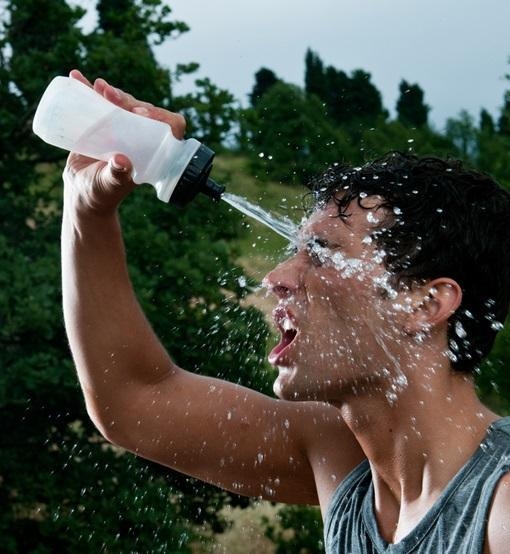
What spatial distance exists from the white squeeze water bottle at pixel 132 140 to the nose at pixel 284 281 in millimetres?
306

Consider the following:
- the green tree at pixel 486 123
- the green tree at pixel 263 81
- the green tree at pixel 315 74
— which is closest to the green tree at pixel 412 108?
the green tree at pixel 486 123

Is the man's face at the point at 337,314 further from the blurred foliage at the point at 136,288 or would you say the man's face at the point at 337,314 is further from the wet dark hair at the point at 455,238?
the blurred foliage at the point at 136,288

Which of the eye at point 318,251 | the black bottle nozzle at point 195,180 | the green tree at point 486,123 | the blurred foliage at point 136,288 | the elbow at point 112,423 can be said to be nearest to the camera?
the black bottle nozzle at point 195,180

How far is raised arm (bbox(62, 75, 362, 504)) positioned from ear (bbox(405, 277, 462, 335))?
1.44ft

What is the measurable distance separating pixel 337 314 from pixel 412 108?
24.1ft

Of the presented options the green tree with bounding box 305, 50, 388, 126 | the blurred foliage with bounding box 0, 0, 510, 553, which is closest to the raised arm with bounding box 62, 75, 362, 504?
the blurred foliage with bounding box 0, 0, 510, 553

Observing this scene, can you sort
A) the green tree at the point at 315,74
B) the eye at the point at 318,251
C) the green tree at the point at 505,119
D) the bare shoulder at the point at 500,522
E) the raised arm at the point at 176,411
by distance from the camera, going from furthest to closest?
the green tree at the point at 315,74
the green tree at the point at 505,119
the raised arm at the point at 176,411
the eye at the point at 318,251
the bare shoulder at the point at 500,522

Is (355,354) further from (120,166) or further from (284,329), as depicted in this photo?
(120,166)

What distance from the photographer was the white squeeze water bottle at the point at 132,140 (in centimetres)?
268

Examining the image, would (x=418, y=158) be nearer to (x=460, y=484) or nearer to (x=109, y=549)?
(x=460, y=484)

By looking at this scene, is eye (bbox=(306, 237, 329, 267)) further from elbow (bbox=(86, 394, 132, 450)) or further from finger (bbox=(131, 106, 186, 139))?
elbow (bbox=(86, 394, 132, 450))

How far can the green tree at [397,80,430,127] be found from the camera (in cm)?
921

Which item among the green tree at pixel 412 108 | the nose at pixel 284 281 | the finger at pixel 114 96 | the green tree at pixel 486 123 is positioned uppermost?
the green tree at pixel 486 123

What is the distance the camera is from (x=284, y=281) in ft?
9.58
